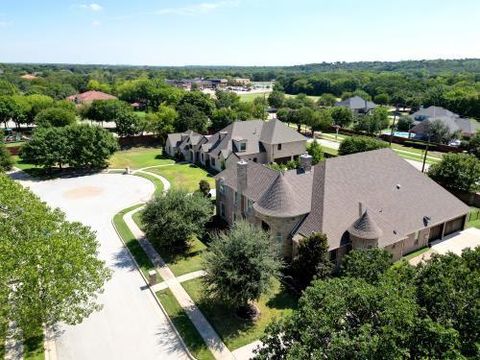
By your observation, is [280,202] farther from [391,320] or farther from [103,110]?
[103,110]

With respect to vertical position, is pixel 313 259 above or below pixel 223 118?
below

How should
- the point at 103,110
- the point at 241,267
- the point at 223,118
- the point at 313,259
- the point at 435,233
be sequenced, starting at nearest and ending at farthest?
the point at 241,267 < the point at 313,259 < the point at 435,233 < the point at 223,118 < the point at 103,110

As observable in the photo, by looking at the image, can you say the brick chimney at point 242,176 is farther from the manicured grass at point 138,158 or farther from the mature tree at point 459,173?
the manicured grass at point 138,158

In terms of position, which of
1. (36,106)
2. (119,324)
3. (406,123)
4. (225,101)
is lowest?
(119,324)

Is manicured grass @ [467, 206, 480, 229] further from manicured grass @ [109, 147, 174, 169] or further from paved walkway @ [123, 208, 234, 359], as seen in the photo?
manicured grass @ [109, 147, 174, 169]

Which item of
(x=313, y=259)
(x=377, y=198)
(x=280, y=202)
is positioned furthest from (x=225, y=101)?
(x=313, y=259)

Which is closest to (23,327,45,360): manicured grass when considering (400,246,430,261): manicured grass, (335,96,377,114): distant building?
(400,246,430,261): manicured grass
